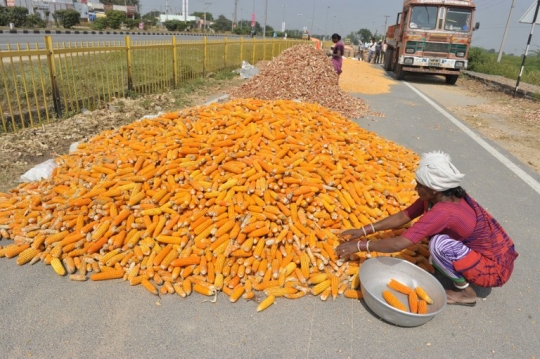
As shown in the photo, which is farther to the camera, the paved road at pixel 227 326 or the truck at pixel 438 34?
the truck at pixel 438 34

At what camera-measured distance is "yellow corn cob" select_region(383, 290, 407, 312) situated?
278 cm

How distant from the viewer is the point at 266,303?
2891mm

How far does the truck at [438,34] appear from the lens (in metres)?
15.8

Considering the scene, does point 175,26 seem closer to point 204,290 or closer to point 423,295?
point 204,290

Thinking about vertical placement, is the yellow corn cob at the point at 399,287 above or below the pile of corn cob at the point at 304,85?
below

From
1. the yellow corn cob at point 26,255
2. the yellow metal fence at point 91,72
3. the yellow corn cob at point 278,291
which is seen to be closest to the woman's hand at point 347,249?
the yellow corn cob at point 278,291

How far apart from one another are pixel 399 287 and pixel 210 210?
5.97ft

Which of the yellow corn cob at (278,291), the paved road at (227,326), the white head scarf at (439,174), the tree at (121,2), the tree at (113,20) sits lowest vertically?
the paved road at (227,326)

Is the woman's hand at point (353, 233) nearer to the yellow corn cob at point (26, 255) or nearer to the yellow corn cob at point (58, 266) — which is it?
the yellow corn cob at point (58, 266)

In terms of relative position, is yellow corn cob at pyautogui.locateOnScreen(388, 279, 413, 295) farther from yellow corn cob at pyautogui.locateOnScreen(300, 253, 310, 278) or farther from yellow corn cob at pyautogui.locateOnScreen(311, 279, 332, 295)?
yellow corn cob at pyautogui.locateOnScreen(300, 253, 310, 278)

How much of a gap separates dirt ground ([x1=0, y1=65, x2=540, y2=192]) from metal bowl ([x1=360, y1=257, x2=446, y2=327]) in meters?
4.42

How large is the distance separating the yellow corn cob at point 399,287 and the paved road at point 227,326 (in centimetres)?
28

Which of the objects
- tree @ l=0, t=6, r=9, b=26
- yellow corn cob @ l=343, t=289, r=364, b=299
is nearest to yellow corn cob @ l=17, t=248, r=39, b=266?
yellow corn cob @ l=343, t=289, r=364, b=299

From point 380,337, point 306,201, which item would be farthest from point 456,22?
point 380,337
